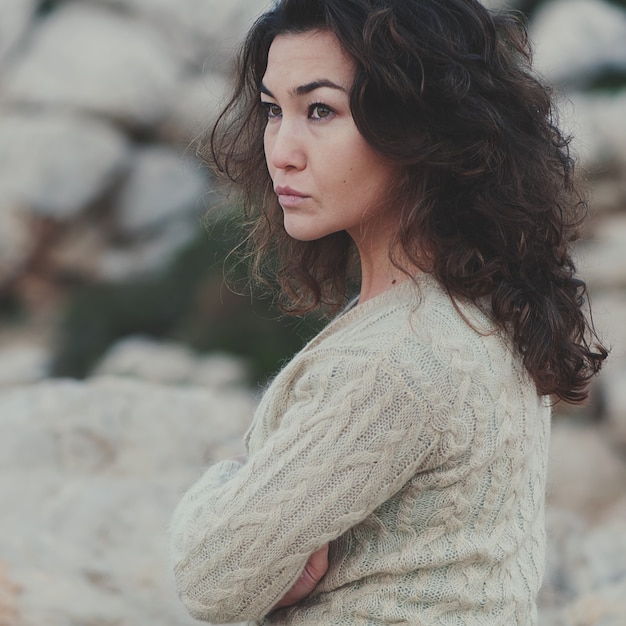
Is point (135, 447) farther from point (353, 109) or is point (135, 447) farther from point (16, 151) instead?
point (16, 151)

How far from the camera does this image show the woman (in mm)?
1640

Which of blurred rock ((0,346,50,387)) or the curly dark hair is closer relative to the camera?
the curly dark hair

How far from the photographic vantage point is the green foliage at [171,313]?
9.94 meters

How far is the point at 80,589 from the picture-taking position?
287cm

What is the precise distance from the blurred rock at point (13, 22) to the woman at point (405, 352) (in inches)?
416

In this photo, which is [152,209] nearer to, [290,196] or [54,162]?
[54,162]

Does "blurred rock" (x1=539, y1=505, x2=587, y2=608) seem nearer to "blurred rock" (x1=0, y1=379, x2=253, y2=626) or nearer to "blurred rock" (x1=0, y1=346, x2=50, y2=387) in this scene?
"blurred rock" (x1=0, y1=379, x2=253, y2=626)

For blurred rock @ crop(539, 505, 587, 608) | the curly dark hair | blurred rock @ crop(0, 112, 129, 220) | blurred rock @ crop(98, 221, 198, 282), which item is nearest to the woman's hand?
the curly dark hair

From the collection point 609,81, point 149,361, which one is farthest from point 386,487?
point 609,81

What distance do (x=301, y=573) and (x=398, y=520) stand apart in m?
0.19

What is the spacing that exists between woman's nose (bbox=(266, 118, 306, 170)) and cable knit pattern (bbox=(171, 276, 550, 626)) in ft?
0.90

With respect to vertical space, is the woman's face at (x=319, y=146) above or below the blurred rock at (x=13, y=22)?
above

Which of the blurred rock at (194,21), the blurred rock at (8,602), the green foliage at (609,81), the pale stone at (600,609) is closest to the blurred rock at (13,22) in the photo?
the blurred rock at (194,21)

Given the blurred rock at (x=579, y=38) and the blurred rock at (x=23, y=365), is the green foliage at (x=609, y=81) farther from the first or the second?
the blurred rock at (x=23, y=365)
